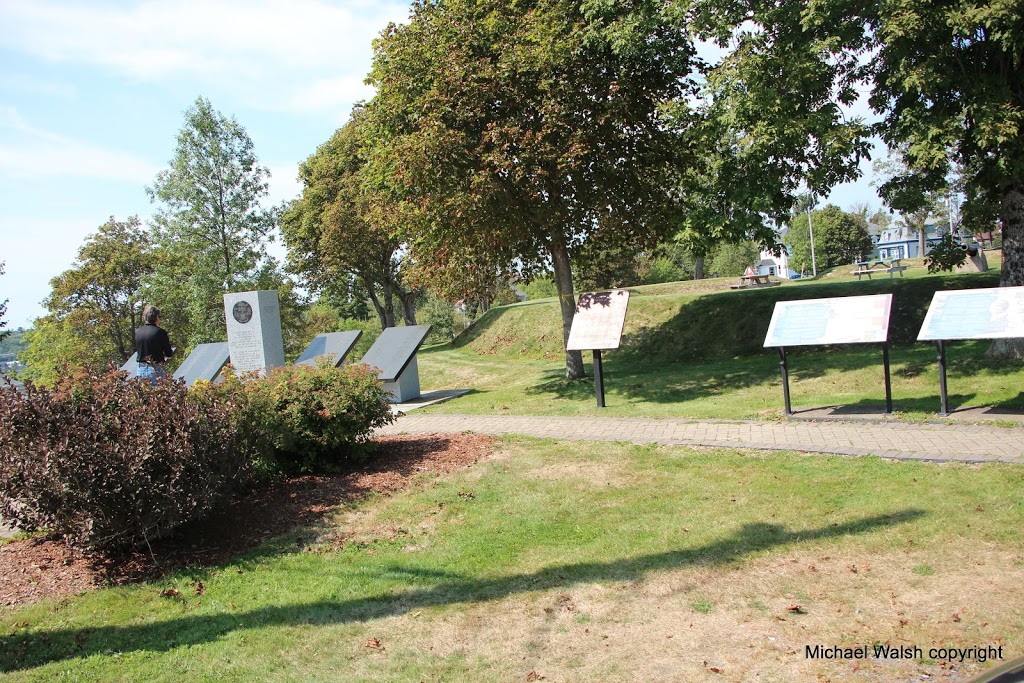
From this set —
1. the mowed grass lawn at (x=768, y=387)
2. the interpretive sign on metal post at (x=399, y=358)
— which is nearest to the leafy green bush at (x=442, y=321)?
the mowed grass lawn at (x=768, y=387)

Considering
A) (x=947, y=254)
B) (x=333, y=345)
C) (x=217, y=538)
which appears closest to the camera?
(x=217, y=538)

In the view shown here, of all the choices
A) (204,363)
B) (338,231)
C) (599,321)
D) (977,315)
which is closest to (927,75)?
(977,315)

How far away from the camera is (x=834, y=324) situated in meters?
10.2

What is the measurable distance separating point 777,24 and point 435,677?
13.4 metres

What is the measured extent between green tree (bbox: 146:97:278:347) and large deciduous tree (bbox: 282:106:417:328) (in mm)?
3917

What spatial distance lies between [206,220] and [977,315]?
28.7 meters

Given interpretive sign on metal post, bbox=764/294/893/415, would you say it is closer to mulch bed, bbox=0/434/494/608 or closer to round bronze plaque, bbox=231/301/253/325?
mulch bed, bbox=0/434/494/608

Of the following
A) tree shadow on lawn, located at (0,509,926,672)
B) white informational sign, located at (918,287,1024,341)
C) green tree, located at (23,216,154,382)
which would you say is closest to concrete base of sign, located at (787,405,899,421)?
white informational sign, located at (918,287,1024,341)

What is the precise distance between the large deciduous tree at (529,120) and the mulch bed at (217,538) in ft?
21.0

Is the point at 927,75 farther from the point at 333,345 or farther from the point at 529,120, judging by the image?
the point at 333,345

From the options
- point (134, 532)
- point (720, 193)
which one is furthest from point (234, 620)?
point (720, 193)

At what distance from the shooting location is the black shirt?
1002 cm

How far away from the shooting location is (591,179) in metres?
14.6

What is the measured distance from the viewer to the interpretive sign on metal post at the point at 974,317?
896 cm
